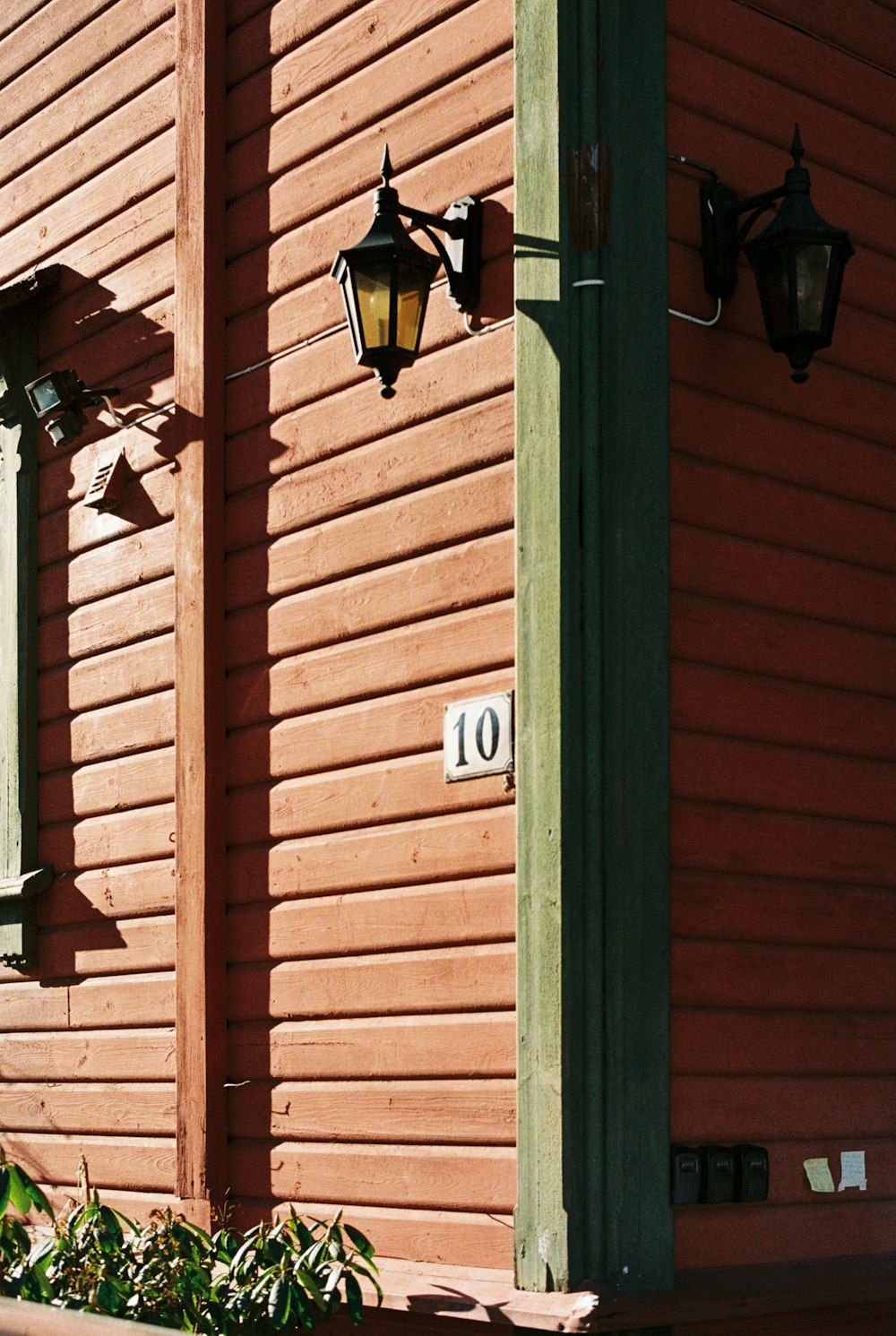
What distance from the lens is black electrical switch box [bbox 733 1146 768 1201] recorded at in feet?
15.4

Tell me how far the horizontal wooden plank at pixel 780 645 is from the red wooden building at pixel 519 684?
2 centimetres

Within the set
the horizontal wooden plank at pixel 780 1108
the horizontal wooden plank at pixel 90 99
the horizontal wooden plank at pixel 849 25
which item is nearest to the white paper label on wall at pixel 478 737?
the horizontal wooden plank at pixel 780 1108

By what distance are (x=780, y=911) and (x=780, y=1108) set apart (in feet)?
1.66

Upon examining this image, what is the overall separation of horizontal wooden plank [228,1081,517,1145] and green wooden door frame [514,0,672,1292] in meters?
0.22

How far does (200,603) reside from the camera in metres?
5.97

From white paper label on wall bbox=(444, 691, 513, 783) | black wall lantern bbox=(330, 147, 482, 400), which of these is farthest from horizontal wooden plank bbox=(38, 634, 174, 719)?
black wall lantern bbox=(330, 147, 482, 400)

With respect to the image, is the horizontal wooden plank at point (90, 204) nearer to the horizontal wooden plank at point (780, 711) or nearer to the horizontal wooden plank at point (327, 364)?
the horizontal wooden plank at point (327, 364)

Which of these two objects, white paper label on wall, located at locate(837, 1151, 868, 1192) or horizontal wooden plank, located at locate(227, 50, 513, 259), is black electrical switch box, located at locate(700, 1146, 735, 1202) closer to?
white paper label on wall, located at locate(837, 1151, 868, 1192)

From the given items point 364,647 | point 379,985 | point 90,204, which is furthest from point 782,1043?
point 90,204

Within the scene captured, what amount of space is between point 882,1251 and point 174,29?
4540 mm

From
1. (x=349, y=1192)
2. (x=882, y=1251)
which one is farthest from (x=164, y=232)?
(x=882, y=1251)

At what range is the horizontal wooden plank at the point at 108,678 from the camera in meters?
6.28

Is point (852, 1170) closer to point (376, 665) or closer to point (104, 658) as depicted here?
point (376, 665)

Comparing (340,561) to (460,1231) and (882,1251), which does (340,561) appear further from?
(882,1251)
